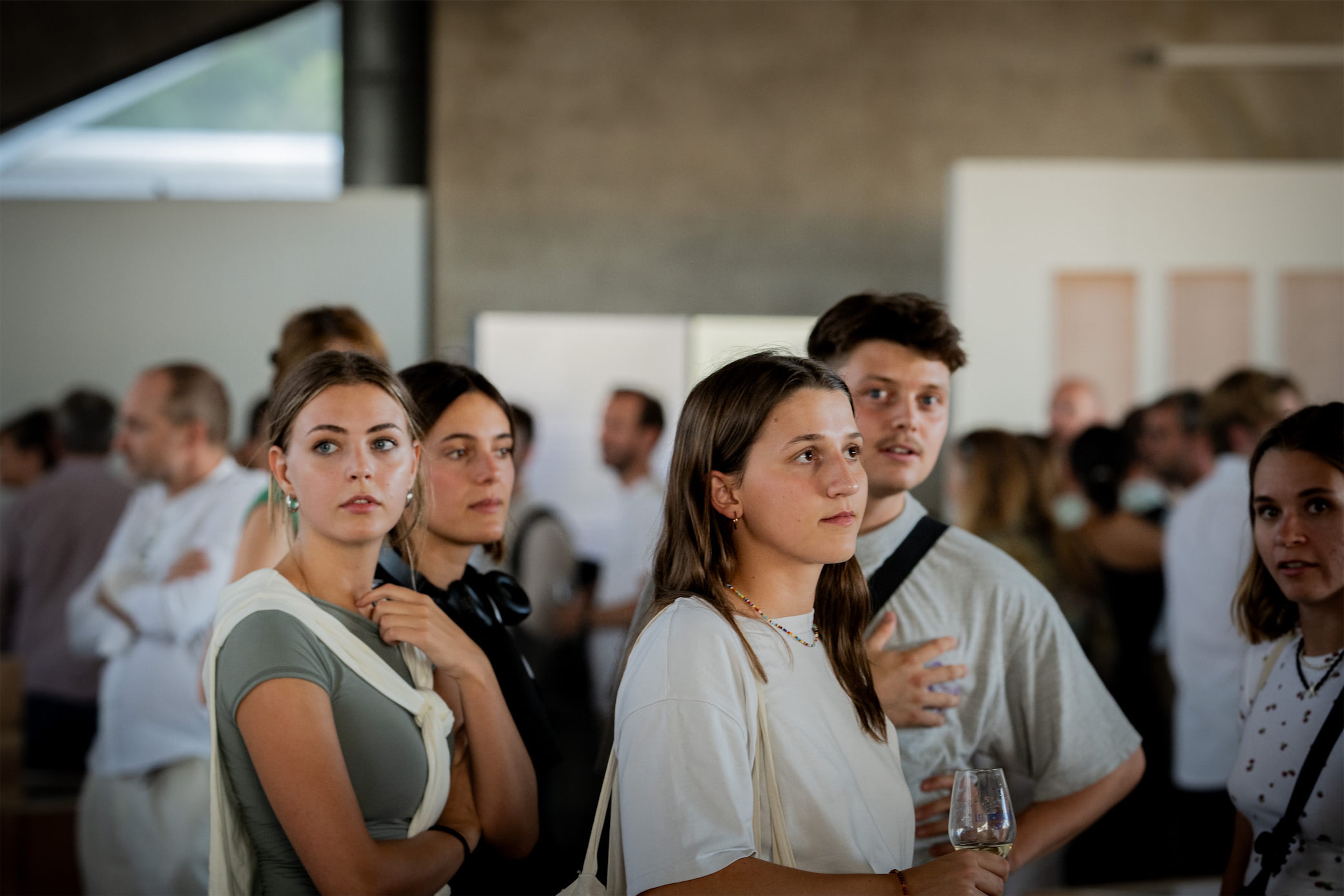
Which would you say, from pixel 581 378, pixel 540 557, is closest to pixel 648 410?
pixel 540 557

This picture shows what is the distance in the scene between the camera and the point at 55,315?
6406 mm

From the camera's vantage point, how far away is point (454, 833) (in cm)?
197

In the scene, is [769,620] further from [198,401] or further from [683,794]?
[198,401]

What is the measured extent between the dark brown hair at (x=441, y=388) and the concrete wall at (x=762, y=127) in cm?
503

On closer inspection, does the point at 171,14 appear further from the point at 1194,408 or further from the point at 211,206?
the point at 1194,408

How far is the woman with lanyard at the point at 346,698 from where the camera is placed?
5.75 feet

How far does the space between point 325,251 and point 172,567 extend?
359cm

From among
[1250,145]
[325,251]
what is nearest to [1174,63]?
[1250,145]

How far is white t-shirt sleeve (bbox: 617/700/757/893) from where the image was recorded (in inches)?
62.7

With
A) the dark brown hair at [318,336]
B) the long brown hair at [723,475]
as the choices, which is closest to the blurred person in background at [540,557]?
the dark brown hair at [318,336]

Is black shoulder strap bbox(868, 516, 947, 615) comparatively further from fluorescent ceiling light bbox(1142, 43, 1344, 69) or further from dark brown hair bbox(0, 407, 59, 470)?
fluorescent ceiling light bbox(1142, 43, 1344, 69)

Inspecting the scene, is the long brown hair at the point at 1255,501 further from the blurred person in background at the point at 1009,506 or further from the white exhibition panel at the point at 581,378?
the white exhibition panel at the point at 581,378

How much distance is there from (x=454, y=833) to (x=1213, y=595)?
301 centimetres

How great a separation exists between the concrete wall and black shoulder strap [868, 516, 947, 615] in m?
5.17
